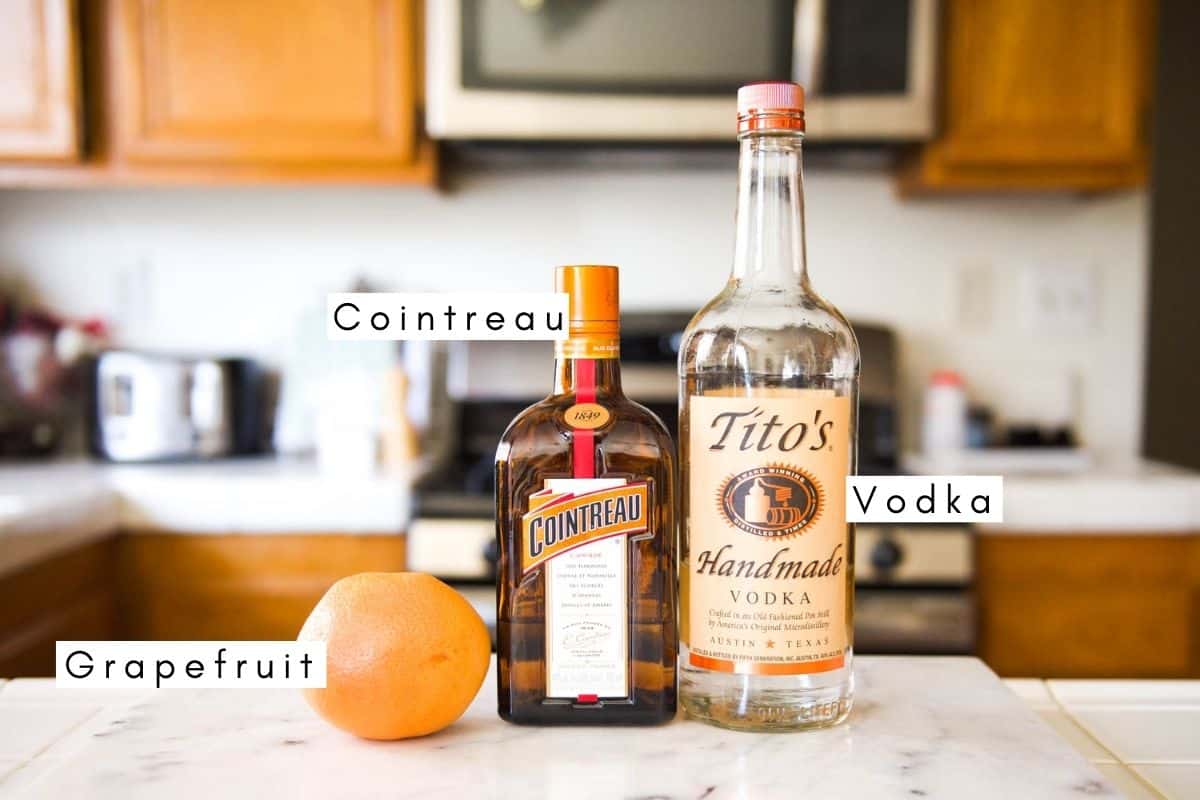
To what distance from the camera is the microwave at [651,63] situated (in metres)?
1.85

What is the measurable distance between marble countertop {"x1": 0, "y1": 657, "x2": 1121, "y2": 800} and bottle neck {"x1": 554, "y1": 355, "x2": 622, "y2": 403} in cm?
18

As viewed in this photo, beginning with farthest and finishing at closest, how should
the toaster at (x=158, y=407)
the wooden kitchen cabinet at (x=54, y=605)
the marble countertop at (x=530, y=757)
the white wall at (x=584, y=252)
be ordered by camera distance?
1. the white wall at (x=584, y=252)
2. the toaster at (x=158, y=407)
3. the wooden kitchen cabinet at (x=54, y=605)
4. the marble countertop at (x=530, y=757)

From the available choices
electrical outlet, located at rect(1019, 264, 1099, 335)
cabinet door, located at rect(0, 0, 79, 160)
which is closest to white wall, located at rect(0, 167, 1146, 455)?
electrical outlet, located at rect(1019, 264, 1099, 335)

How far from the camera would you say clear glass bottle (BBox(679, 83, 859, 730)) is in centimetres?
54

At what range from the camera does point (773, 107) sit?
54 cm

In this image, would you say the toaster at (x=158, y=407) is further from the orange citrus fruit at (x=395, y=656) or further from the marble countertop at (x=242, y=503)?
the orange citrus fruit at (x=395, y=656)

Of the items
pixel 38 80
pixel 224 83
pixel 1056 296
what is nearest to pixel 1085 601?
pixel 1056 296

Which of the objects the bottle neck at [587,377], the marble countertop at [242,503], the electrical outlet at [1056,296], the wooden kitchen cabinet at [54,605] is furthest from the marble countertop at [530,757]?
the electrical outlet at [1056,296]

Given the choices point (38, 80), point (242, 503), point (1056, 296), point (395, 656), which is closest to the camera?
point (395, 656)

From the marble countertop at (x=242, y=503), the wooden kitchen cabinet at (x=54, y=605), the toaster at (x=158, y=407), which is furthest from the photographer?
the toaster at (x=158, y=407)

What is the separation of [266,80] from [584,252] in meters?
0.74

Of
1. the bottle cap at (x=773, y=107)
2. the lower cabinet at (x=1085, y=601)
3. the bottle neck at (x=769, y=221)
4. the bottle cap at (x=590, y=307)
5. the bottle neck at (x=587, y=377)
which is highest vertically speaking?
the bottle cap at (x=773, y=107)

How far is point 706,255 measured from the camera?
228cm

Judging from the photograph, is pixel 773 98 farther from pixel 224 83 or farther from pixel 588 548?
pixel 224 83
